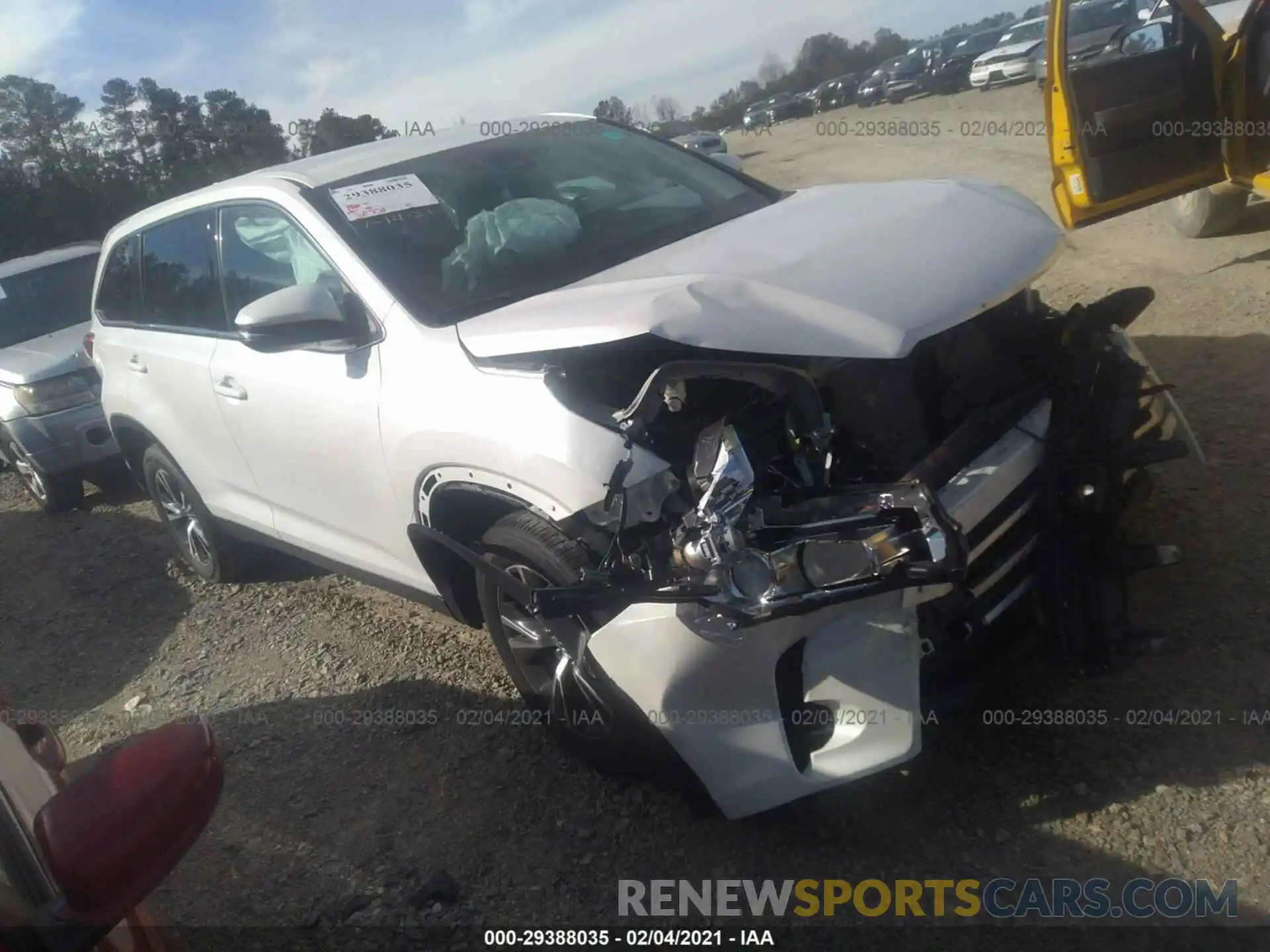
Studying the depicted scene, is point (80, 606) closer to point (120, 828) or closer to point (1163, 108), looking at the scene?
point (120, 828)

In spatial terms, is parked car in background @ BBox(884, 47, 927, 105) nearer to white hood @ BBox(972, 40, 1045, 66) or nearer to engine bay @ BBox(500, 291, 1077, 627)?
white hood @ BBox(972, 40, 1045, 66)

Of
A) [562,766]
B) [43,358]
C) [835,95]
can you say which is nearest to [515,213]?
[562,766]

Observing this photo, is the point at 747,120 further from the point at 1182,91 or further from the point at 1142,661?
the point at 1142,661

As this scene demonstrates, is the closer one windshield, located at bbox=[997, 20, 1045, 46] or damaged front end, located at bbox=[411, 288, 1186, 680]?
damaged front end, located at bbox=[411, 288, 1186, 680]

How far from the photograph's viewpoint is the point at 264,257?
3.62 meters

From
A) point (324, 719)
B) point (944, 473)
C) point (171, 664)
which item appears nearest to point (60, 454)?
point (171, 664)

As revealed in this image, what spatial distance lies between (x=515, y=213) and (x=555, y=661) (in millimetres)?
1509

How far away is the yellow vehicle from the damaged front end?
14.0ft

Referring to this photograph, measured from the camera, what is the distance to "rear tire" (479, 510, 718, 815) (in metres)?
2.56

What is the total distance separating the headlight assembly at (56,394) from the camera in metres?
6.54

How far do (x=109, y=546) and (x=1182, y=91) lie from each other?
24.1 feet

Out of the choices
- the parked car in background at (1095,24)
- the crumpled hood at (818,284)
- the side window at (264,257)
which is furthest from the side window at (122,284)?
the parked car in background at (1095,24)

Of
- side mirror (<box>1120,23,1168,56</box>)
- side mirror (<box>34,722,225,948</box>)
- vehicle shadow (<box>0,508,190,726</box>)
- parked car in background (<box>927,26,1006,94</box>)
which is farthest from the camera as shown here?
parked car in background (<box>927,26,1006,94</box>)

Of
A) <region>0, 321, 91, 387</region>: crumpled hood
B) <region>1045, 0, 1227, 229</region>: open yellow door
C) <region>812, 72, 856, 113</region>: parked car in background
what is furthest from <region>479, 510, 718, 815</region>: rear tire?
<region>812, 72, 856, 113</region>: parked car in background
